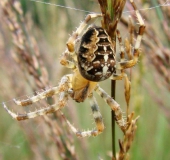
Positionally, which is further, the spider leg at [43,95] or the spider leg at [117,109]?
the spider leg at [43,95]

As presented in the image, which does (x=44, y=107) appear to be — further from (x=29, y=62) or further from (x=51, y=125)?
(x=29, y=62)

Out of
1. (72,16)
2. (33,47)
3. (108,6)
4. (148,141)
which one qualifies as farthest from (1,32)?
(108,6)

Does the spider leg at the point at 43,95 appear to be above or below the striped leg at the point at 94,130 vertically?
above

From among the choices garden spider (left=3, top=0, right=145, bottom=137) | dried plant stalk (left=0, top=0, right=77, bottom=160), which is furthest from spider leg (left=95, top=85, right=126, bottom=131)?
dried plant stalk (left=0, top=0, right=77, bottom=160)

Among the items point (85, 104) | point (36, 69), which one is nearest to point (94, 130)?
point (36, 69)

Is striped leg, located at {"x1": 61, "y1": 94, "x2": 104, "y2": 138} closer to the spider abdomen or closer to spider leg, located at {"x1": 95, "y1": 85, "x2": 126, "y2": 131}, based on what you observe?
spider leg, located at {"x1": 95, "y1": 85, "x2": 126, "y2": 131}

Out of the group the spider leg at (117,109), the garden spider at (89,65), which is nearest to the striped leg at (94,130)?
the garden spider at (89,65)

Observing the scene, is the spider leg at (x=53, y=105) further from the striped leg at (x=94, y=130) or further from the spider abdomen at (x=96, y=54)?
the spider abdomen at (x=96, y=54)
